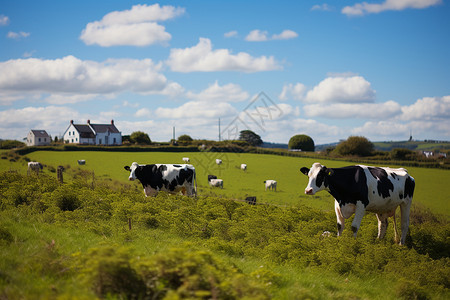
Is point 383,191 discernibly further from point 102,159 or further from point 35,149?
point 35,149

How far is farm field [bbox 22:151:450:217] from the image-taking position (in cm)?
3144

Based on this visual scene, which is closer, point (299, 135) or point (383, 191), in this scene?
point (383, 191)

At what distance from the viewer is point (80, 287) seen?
538 centimetres

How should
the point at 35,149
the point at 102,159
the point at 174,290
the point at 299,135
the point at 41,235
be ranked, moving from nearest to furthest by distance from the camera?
the point at 174,290, the point at 41,235, the point at 102,159, the point at 35,149, the point at 299,135

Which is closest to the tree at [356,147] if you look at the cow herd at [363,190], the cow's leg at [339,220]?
the cow herd at [363,190]

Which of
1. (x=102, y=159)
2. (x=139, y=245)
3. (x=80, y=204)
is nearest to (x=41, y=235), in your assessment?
(x=139, y=245)

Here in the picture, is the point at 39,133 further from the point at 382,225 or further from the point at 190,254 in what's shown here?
the point at 190,254

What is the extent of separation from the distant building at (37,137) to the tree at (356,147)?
74.7 m

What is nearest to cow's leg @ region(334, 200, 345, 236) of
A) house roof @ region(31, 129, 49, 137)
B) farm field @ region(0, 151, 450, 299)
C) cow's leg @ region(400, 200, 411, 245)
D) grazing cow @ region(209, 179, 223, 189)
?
farm field @ region(0, 151, 450, 299)

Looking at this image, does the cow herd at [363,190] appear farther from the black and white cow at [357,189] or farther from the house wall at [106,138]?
the house wall at [106,138]

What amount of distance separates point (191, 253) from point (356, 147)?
7566cm

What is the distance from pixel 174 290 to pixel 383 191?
9779mm

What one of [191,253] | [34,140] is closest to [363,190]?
[191,253]

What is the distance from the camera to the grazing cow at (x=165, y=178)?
2130 centimetres
